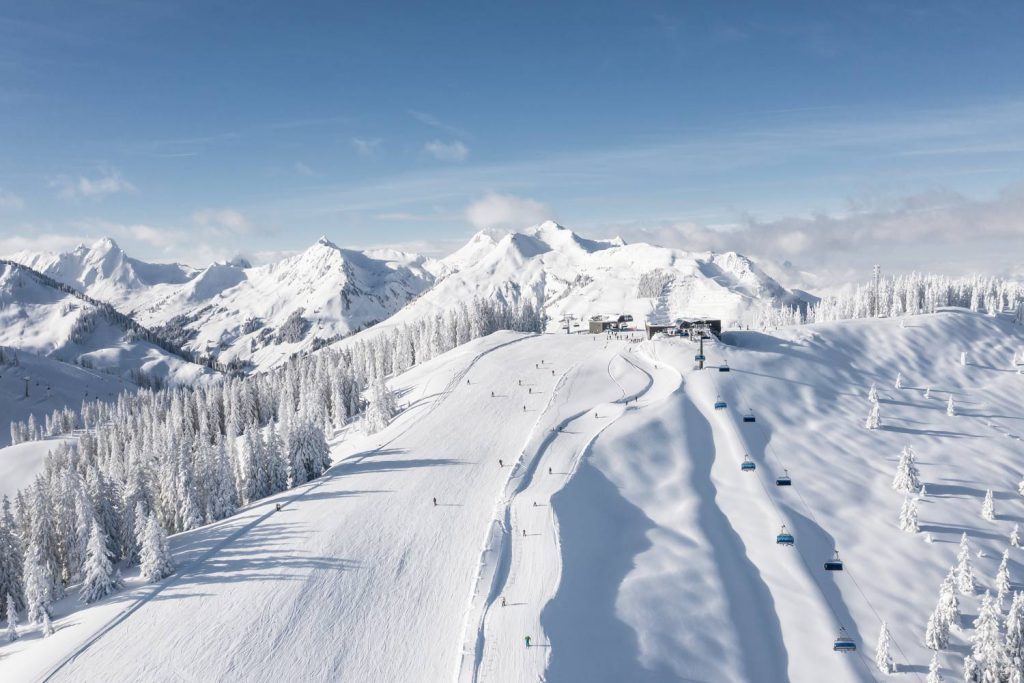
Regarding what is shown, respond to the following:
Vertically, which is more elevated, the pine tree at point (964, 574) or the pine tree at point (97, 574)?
the pine tree at point (97, 574)

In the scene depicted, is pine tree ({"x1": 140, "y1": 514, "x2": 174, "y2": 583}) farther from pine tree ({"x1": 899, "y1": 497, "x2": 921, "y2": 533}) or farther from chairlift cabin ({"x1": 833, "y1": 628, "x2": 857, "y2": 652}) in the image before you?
pine tree ({"x1": 899, "y1": 497, "x2": 921, "y2": 533})

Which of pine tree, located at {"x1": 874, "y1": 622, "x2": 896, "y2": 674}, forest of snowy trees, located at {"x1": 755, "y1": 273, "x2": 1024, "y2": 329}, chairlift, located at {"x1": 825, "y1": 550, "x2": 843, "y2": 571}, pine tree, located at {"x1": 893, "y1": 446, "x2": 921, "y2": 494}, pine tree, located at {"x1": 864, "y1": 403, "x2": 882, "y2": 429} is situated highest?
forest of snowy trees, located at {"x1": 755, "y1": 273, "x2": 1024, "y2": 329}

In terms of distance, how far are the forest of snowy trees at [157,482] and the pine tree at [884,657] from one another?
58.4m

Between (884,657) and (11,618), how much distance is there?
70.5 m

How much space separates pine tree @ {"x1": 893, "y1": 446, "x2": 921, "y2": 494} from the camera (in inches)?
2827

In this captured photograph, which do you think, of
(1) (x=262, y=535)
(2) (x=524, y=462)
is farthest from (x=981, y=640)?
(1) (x=262, y=535)

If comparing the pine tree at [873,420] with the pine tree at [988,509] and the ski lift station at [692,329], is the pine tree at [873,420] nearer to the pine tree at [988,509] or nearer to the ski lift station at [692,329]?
the pine tree at [988,509]

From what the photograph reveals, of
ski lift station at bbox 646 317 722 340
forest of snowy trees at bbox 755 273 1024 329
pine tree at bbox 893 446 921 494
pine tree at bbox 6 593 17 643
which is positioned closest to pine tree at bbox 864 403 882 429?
pine tree at bbox 893 446 921 494

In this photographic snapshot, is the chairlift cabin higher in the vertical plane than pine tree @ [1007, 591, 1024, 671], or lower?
lower

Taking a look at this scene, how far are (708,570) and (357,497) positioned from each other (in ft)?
114

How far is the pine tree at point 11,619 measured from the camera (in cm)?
4558

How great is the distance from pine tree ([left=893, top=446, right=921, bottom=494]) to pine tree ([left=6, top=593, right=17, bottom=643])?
93.3m

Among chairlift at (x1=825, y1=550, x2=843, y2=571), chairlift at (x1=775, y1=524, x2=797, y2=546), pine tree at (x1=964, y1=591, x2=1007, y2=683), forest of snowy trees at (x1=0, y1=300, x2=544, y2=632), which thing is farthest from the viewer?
chairlift at (x1=775, y1=524, x2=797, y2=546)

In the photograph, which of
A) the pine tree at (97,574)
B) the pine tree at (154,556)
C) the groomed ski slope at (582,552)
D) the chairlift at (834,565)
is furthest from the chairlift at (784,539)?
the pine tree at (97,574)
